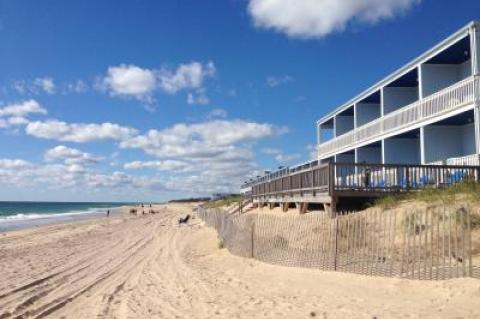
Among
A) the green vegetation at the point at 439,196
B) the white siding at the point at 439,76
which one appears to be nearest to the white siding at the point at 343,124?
the white siding at the point at 439,76

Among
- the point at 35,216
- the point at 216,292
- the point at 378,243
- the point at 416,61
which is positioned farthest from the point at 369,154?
the point at 35,216

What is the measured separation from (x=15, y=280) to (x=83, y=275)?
1801 mm

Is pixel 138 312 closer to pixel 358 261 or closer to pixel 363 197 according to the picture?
pixel 358 261

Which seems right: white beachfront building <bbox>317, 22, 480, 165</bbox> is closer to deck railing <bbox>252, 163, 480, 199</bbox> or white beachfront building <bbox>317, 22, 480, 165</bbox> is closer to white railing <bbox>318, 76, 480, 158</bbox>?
white railing <bbox>318, 76, 480, 158</bbox>

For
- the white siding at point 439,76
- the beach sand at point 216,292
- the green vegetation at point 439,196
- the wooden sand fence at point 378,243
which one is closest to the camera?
the beach sand at point 216,292

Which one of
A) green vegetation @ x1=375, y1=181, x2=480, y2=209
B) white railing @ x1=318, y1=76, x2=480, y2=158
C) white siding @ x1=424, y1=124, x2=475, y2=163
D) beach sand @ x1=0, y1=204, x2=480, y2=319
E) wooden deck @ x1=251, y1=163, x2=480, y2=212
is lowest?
beach sand @ x1=0, y1=204, x2=480, y2=319

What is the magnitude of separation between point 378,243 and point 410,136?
54.1 ft

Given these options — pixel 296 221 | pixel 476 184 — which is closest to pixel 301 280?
pixel 296 221

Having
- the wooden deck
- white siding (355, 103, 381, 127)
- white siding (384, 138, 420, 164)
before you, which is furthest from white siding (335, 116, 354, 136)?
the wooden deck

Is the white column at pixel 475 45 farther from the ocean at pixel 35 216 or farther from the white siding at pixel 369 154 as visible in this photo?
the ocean at pixel 35 216

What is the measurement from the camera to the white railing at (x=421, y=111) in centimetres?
1827

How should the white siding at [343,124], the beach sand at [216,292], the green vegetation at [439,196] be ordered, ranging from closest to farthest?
the beach sand at [216,292], the green vegetation at [439,196], the white siding at [343,124]

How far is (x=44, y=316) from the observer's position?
9805mm

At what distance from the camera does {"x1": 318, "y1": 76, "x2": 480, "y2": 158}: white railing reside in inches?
719
